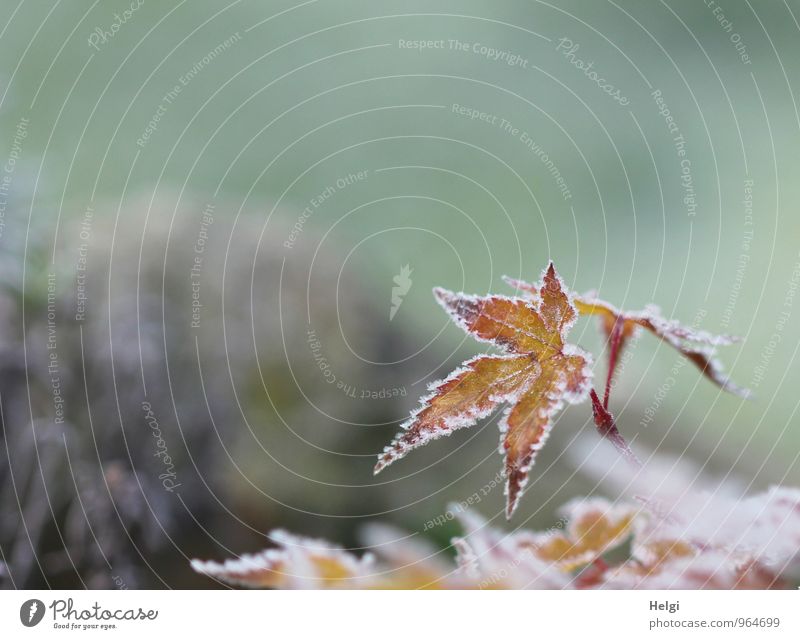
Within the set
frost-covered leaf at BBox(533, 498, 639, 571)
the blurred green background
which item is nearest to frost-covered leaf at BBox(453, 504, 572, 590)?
frost-covered leaf at BBox(533, 498, 639, 571)

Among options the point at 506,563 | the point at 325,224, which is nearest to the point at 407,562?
the point at 506,563

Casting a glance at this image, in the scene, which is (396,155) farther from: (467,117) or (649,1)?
(649,1)

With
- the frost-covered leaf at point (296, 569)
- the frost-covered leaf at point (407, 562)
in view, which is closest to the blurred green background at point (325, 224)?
the frost-covered leaf at point (407, 562)

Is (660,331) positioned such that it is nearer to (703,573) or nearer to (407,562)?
(703,573)

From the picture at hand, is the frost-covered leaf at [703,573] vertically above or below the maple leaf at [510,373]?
below
